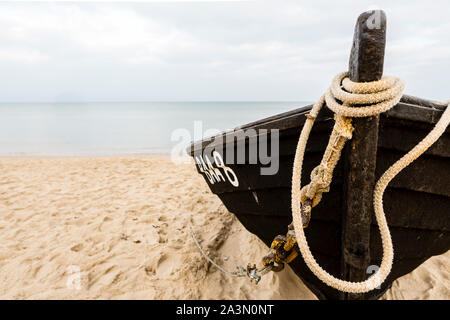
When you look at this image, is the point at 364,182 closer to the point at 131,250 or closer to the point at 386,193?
the point at 386,193

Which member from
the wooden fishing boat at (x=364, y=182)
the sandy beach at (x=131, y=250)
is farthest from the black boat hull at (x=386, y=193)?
the sandy beach at (x=131, y=250)

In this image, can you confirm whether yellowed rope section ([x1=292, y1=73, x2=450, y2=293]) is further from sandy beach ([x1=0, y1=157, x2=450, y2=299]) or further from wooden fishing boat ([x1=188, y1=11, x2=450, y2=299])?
sandy beach ([x1=0, y1=157, x2=450, y2=299])

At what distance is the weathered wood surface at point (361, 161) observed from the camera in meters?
0.97

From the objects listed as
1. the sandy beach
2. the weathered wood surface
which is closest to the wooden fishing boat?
the weathered wood surface

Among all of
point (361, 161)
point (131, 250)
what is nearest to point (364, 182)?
point (361, 161)

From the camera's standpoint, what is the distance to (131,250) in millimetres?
2455

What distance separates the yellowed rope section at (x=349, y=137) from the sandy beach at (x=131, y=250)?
97 cm

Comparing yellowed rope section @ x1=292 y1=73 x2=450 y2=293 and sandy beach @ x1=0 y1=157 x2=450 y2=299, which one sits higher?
yellowed rope section @ x1=292 y1=73 x2=450 y2=293

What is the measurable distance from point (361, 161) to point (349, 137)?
12cm

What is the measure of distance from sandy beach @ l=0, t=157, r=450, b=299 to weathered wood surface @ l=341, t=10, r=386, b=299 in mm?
883

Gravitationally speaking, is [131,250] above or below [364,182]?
below

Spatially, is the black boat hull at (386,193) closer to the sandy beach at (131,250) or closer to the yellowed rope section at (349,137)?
the yellowed rope section at (349,137)

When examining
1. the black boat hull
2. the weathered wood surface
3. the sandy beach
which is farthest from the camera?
the sandy beach

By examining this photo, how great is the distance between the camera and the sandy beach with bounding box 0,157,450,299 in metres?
1.96
